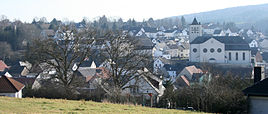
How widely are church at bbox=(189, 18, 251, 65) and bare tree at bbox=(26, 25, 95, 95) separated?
4559 centimetres

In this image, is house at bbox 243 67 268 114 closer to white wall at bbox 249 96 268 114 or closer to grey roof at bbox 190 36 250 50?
white wall at bbox 249 96 268 114

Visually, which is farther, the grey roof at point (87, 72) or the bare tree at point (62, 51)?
the grey roof at point (87, 72)

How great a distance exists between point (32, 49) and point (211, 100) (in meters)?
12.7

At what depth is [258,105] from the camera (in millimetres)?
18438

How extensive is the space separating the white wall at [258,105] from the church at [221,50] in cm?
5320

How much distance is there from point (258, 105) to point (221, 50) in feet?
179

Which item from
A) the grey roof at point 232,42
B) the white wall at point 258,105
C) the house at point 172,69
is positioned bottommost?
the house at point 172,69

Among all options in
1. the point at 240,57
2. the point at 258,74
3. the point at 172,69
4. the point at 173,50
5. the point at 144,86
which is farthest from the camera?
the point at 173,50

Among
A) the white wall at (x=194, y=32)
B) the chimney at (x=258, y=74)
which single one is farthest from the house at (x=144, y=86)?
the white wall at (x=194, y=32)

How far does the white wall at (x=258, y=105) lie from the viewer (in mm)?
18219

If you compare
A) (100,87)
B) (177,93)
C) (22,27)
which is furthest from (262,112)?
(22,27)

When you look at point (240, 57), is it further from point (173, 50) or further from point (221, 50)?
point (173, 50)

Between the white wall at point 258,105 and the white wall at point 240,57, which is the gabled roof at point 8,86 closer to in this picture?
the white wall at point 258,105

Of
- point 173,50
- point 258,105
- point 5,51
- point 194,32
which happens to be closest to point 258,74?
point 258,105
